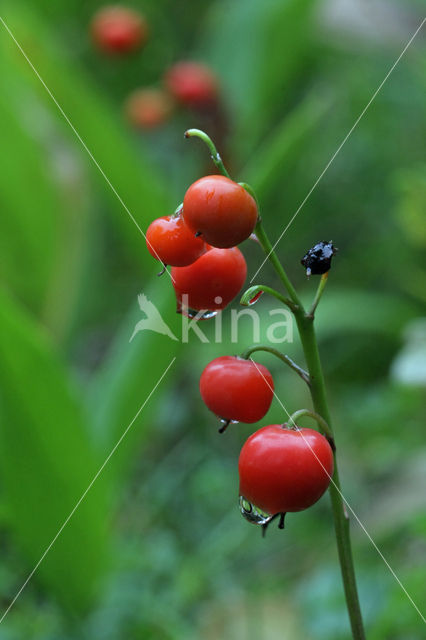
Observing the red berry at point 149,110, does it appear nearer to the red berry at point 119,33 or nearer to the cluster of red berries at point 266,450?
the red berry at point 119,33

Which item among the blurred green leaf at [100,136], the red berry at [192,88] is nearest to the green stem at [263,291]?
the blurred green leaf at [100,136]

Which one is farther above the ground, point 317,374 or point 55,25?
point 55,25

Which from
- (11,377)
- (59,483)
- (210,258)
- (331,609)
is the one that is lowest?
(331,609)

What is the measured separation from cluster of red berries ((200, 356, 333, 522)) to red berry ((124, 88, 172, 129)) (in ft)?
3.51

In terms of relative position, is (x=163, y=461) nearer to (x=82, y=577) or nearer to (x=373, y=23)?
(x=82, y=577)

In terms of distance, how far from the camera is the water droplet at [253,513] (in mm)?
275

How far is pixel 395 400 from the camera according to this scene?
1.04m

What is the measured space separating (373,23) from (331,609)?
3.71 feet

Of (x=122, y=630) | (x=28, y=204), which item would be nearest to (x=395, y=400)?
(x=122, y=630)

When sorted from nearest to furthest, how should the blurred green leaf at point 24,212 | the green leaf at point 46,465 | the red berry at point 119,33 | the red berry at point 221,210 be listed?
the red berry at point 221,210, the green leaf at point 46,465, the blurred green leaf at point 24,212, the red berry at point 119,33

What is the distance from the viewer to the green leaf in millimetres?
668

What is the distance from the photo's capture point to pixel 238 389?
0.27 meters

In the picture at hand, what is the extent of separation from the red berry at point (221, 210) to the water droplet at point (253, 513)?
0.11m

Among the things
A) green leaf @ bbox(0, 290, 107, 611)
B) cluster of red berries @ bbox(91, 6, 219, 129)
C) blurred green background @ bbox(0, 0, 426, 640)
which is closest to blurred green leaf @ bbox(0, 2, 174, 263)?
blurred green background @ bbox(0, 0, 426, 640)
